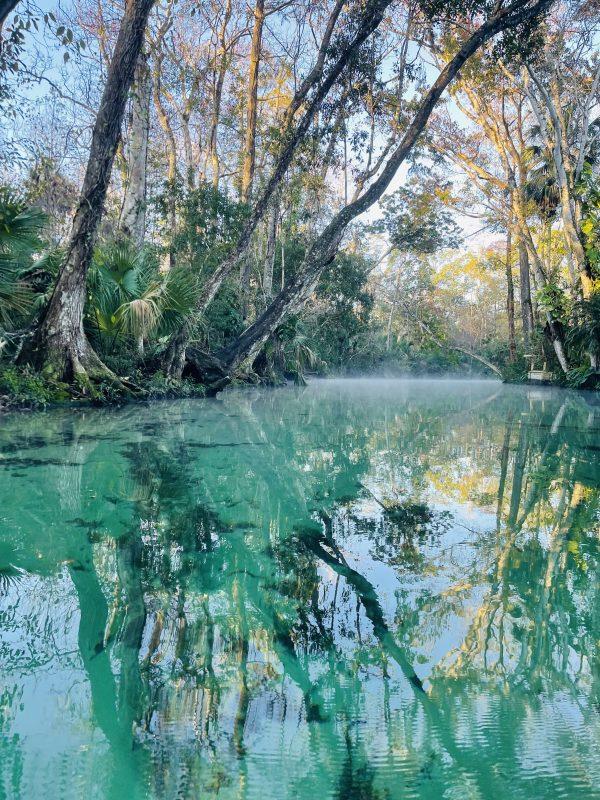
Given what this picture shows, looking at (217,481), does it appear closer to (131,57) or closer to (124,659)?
(124,659)

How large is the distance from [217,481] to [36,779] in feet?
8.61

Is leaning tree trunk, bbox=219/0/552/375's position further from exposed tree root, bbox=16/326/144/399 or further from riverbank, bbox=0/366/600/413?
exposed tree root, bbox=16/326/144/399

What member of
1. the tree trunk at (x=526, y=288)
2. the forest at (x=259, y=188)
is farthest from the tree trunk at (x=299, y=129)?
the tree trunk at (x=526, y=288)

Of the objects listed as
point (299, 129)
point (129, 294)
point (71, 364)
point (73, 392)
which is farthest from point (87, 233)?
point (299, 129)

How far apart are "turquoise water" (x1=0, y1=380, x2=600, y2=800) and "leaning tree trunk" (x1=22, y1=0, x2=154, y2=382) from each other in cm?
389

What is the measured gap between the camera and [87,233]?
689cm

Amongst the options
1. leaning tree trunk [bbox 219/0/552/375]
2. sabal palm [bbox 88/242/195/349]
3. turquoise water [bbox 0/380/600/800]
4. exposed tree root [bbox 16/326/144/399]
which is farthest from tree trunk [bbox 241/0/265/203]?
turquoise water [bbox 0/380/600/800]

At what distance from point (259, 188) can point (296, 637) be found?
1435cm

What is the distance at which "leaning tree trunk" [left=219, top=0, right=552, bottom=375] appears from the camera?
8.49m

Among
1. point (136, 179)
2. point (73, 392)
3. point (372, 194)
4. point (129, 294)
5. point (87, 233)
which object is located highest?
point (136, 179)

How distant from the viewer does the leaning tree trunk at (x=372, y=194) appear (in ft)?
27.9

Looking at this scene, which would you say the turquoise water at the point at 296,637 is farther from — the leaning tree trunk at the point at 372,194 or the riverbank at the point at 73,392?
the leaning tree trunk at the point at 372,194

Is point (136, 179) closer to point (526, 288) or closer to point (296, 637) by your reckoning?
point (296, 637)

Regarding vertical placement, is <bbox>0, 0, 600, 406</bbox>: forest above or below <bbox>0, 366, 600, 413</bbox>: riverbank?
above
